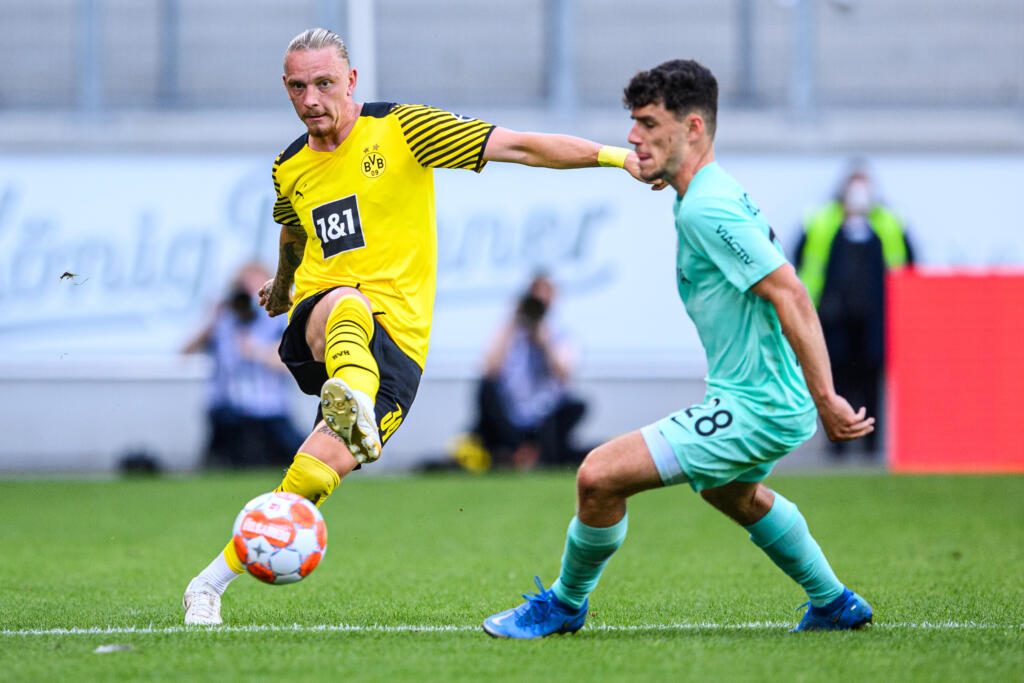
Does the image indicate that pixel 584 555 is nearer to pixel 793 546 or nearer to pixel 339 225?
pixel 793 546

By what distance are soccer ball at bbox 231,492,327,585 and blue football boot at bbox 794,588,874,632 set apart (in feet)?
5.87

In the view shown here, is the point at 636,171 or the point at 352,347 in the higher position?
the point at 636,171

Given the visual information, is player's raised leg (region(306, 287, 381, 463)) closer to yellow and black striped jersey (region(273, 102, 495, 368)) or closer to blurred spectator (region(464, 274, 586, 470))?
yellow and black striped jersey (region(273, 102, 495, 368))

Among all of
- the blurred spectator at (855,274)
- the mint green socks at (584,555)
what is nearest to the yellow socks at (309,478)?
the mint green socks at (584,555)

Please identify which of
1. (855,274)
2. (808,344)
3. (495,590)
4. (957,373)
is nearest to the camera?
(808,344)

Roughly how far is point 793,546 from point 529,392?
28.3 ft

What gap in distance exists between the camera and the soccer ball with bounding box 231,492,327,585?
15.5 feet

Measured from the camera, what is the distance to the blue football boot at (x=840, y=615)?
5.06 m

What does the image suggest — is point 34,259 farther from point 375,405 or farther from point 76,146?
point 375,405

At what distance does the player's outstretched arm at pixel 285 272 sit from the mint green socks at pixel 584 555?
174 cm

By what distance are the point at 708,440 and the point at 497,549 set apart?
3.75 meters

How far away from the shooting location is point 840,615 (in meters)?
5.07

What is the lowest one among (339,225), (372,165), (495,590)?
(495,590)

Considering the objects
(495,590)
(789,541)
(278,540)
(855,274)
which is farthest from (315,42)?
(855,274)
